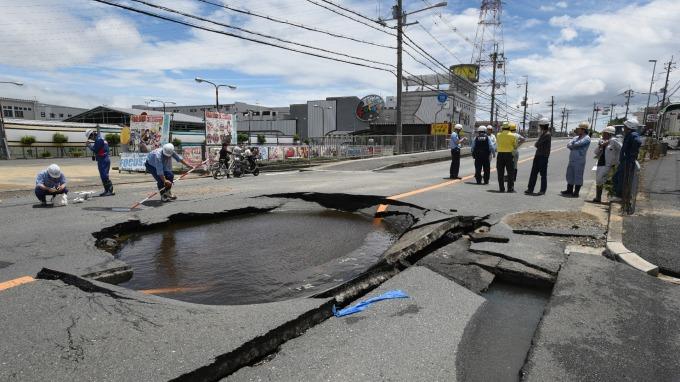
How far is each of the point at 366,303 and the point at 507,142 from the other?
7501mm

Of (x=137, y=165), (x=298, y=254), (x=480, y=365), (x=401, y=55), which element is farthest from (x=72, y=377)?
(x=401, y=55)

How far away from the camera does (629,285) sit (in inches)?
146

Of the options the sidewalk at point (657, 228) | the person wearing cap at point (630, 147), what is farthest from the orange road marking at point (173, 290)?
the person wearing cap at point (630, 147)

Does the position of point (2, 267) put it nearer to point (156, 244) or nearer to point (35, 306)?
point (35, 306)

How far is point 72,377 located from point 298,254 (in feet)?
10.8

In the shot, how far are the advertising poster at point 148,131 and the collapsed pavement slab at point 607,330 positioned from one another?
1934cm

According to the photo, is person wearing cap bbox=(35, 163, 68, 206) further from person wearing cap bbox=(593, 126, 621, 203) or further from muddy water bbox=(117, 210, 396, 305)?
person wearing cap bbox=(593, 126, 621, 203)

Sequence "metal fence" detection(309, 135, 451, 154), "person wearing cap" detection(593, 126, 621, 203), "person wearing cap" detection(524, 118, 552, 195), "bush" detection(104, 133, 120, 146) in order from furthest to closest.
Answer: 1. "bush" detection(104, 133, 120, 146)
2. "metal fence" detection(309, 135, 451, 154)
3. "person wearing cap" detection(524, 118, 552, 195)
4. "person wearing cap" detection(593, 126, 621, 203)

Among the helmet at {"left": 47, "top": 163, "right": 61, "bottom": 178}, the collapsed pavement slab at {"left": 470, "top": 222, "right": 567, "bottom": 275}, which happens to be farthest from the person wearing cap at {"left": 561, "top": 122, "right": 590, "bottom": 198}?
the helmet at {"left": 47, "top": 163, "right": 61, "bottom": 178}

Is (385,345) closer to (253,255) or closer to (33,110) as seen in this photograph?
(253,255)

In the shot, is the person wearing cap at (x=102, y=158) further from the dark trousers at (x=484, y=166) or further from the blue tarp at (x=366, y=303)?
the dark trousers at (x=484, y=166)

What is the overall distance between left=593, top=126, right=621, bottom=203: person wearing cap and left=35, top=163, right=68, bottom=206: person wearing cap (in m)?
10.9

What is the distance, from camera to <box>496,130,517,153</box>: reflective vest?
375 inches

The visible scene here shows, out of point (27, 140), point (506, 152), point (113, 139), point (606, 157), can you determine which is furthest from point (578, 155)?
point (113, 139)
